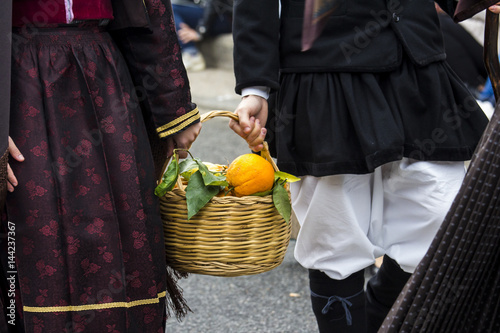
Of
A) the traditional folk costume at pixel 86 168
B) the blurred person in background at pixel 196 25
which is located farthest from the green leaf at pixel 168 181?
the blurred person in background at pixel 196 25

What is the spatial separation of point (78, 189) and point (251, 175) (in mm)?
479

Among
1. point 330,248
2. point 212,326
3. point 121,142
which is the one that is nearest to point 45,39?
point 121,142

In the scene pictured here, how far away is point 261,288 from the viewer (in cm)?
339

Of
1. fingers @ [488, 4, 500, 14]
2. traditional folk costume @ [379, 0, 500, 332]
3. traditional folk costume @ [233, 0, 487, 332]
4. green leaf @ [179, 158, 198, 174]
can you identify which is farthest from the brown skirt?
green leaf @ [179, 158, 198, 174]

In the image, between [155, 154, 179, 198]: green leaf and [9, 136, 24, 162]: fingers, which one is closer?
[9, 136, 24, 162]: fingers

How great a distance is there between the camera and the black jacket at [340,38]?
197 centimetres

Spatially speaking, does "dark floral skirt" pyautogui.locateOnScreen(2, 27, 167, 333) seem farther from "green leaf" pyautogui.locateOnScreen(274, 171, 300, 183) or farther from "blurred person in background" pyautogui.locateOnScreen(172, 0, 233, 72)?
→ "blurred person in background" pyautogui.locateOnScreen(172, 0, 233, 72)

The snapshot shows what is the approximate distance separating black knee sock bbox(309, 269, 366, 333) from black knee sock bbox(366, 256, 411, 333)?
0.12 meters

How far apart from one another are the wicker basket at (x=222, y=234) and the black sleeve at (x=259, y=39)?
0.14m

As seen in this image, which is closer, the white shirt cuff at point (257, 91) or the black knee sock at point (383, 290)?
the white shirt cuff at point (257, 91)

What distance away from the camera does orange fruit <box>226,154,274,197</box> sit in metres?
2.02

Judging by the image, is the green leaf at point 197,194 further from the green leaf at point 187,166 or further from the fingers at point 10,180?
the fingers at point 10,180

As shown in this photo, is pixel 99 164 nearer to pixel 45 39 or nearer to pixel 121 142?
pixel 121 142

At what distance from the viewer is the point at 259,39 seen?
202cm
